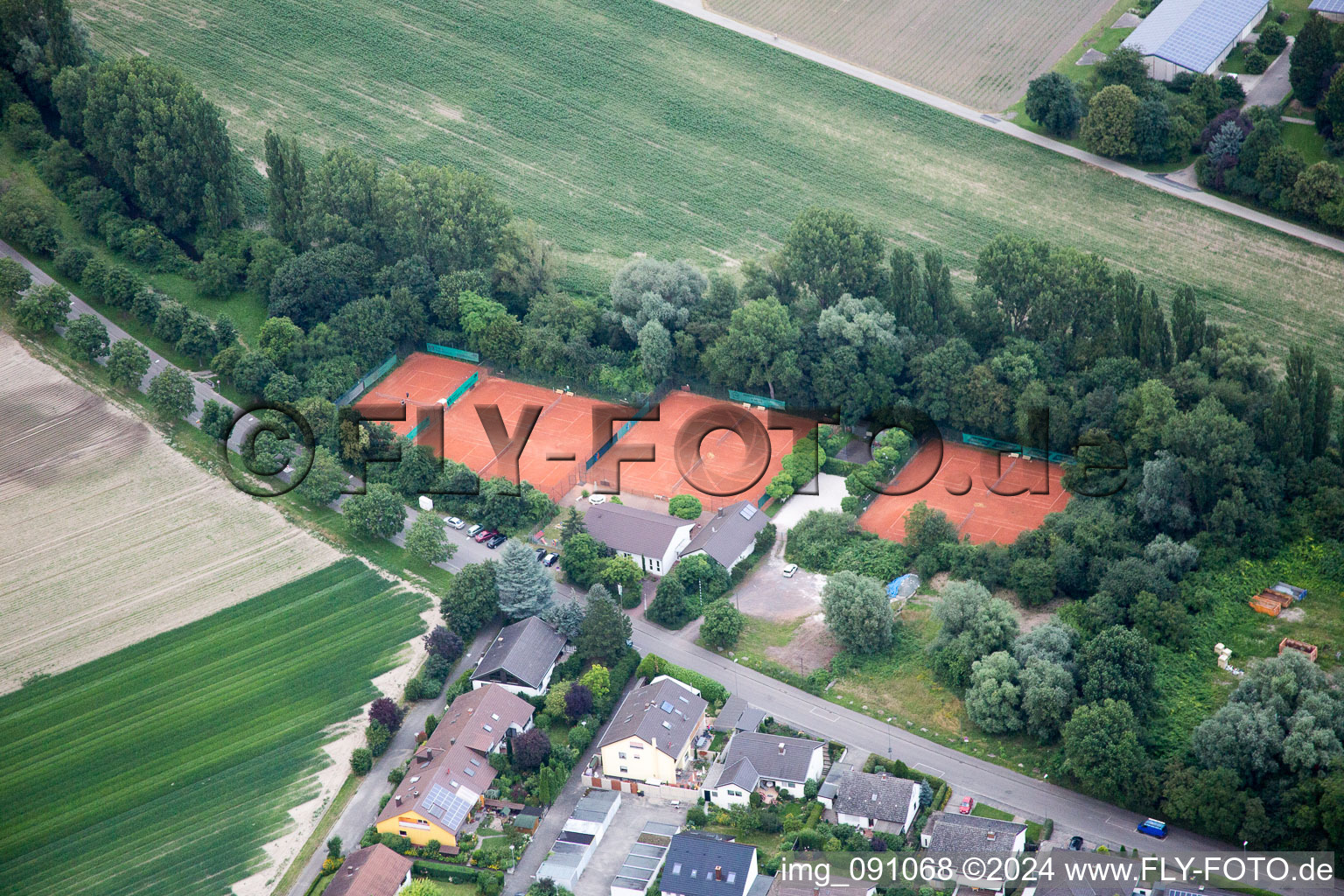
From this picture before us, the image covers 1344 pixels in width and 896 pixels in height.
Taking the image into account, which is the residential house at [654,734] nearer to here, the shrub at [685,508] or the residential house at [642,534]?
the residential house at [642,534]

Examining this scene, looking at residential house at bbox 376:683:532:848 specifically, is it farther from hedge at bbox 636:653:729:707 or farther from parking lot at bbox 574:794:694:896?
hedge at bbox 636:653:729:707

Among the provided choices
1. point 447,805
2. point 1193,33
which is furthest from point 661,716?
point 1193,33

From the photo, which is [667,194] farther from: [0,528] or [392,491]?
[0,528]

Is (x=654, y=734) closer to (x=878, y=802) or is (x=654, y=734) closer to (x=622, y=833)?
(x=622, y=833)

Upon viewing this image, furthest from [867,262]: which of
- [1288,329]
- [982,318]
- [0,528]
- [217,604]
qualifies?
[0,528]

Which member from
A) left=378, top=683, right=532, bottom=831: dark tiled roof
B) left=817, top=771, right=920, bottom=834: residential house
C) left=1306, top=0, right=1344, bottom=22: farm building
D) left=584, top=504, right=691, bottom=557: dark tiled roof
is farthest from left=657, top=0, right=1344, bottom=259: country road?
left=378, top=683, right=532, bottom=831: dark tiled roof

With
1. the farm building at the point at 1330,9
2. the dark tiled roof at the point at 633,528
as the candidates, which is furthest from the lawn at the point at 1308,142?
the dark tiled roof at the point at 633,528
